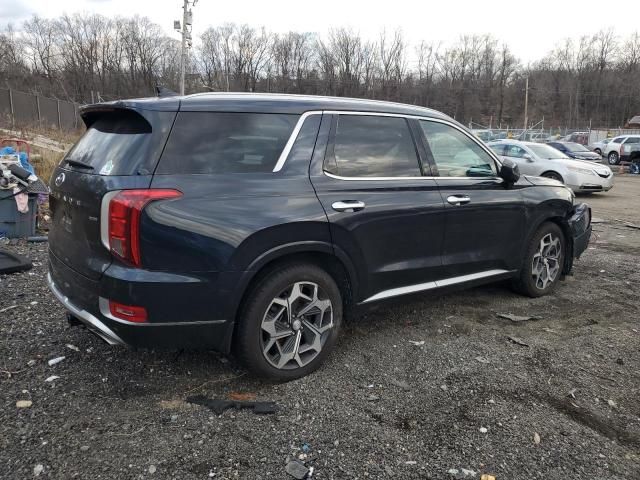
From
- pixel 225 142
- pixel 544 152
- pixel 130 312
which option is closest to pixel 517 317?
pixel 225 142

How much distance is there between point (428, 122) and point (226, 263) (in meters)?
2.14

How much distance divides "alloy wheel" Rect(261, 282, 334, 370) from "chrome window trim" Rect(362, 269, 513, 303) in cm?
40

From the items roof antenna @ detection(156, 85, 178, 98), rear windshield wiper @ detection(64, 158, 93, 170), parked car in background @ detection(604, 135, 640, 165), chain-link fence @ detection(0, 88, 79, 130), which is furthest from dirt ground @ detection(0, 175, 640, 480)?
parked car in background @ detection(604, 135, 640, 165)

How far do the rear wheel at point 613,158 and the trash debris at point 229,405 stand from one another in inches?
1252

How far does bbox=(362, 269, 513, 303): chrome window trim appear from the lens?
3709 mm

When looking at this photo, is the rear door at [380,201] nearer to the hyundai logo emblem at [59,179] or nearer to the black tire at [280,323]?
the black tire at [280,323]

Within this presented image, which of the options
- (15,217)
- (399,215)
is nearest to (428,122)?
(399,215)

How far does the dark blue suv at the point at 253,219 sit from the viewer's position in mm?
2758

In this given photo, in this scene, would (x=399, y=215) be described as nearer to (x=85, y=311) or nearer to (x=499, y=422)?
(x=499, y=422)

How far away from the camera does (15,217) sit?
6.68 metres

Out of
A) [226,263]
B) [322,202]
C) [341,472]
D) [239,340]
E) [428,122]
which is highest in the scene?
[428,122]

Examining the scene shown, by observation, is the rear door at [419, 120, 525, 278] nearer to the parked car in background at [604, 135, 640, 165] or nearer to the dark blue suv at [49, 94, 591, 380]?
the dark blue suv at [49, 94, 591, 380]

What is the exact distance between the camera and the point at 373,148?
12.0 ft

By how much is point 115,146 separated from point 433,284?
8.25 feet
